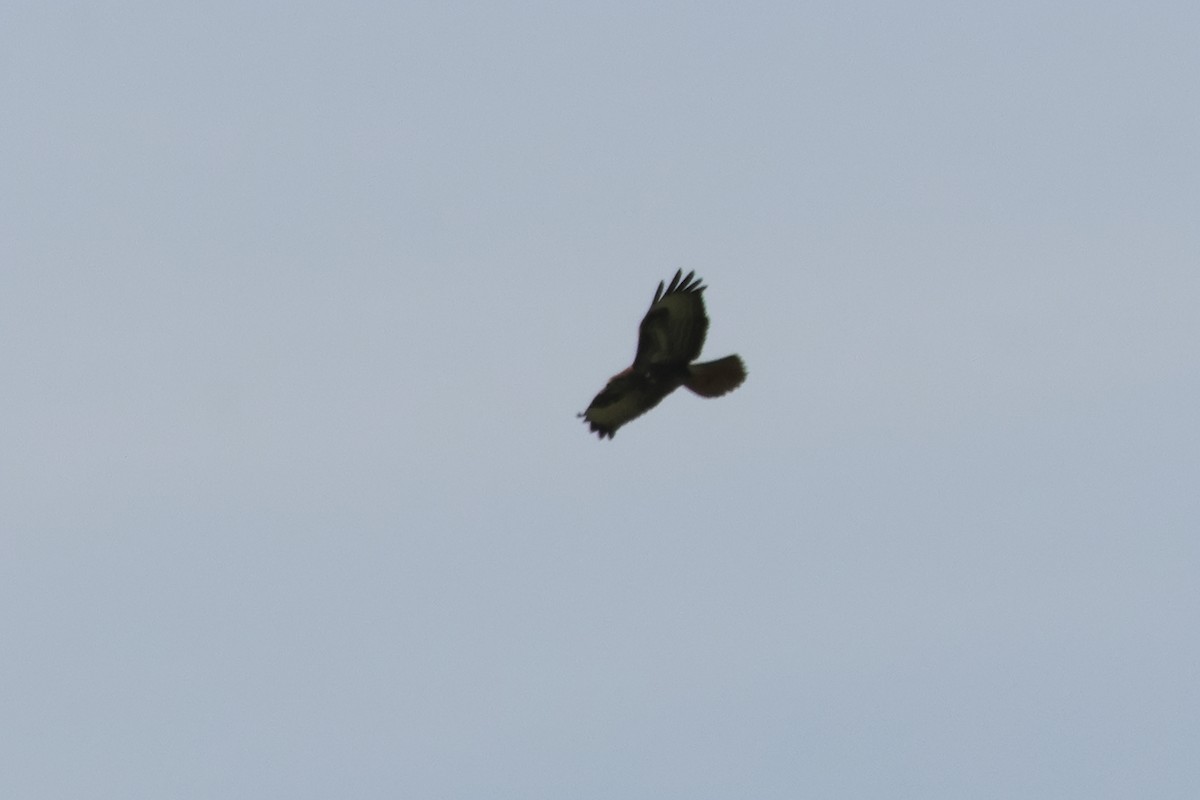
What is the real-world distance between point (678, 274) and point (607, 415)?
87.7 inches

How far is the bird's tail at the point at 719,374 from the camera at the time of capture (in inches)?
1078

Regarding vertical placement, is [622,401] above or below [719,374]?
above

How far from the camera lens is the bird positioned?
26812 mm

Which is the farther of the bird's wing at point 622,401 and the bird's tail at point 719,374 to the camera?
the bird's wing at point 622,401

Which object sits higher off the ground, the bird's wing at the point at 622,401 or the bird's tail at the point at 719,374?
the bird's wing at the point at 622,401

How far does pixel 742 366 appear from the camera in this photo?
27422 mm

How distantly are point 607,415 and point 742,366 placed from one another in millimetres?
1683

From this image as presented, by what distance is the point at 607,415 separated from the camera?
28.2 metres

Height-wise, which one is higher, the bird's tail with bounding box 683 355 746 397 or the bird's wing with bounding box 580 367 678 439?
the bird's wing with bounding box 580 367 678 439

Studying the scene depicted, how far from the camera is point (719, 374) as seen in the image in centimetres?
2742

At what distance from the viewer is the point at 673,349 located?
27266 millimetres

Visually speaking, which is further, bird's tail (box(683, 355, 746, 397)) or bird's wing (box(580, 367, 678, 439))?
→ bird's wing (box(580, 367, 678, 439))

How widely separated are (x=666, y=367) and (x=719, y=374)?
55cm

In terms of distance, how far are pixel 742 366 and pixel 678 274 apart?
4.45ft
